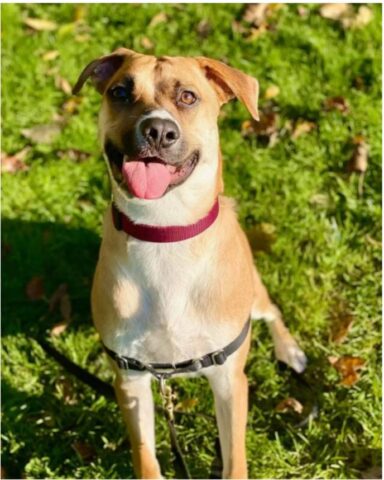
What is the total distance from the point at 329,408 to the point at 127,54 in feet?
7.36

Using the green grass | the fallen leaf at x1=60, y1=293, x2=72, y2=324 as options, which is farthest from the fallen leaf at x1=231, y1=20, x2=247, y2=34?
the fallen leaf at x1=60, y1=293, x2=72, y2=324

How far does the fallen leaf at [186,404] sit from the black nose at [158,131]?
6.09 ft

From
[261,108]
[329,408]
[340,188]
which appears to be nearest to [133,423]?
[329,408]

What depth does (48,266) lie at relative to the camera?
503cm

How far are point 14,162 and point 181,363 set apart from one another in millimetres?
2629

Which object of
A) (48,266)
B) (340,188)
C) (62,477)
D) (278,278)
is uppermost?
(340,188)

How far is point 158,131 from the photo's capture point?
296 cm

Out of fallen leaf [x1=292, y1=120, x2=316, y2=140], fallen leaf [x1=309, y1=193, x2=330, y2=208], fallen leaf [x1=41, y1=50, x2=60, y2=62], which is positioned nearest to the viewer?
fallen leaf [x1=309, y1=193, x2=330, y2=208]

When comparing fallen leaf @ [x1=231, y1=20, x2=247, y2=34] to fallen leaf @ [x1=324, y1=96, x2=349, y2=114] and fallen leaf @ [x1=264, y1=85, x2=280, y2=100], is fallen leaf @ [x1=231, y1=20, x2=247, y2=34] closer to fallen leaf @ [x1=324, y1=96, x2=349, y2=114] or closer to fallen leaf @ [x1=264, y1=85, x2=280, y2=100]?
fallen leaf @ [x1=264, y1=85, x2=280, y2=100]

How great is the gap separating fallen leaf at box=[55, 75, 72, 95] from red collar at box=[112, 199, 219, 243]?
2873 millimetres

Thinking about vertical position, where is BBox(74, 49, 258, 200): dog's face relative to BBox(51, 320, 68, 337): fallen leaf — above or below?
above

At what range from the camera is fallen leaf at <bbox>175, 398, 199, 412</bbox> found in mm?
4332

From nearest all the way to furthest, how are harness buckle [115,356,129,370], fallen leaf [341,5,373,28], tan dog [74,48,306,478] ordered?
tan dog [74,48,306,478], harness buckle [115,356,129,370], fallen leaf [341,5,373,28]

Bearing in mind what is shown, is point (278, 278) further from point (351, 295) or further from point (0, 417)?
point (0, 417)
